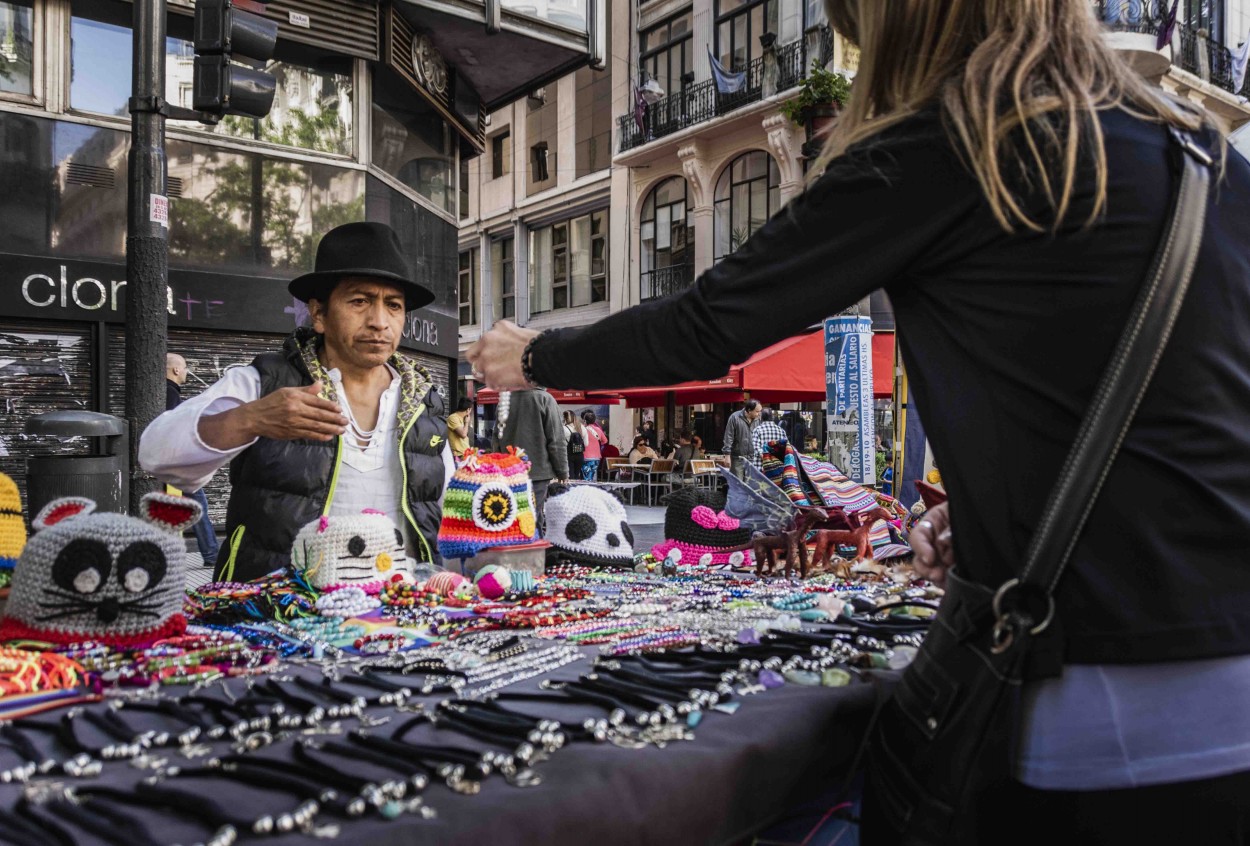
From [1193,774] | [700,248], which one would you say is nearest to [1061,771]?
[1193,774]

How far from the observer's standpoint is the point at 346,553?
2.08 m

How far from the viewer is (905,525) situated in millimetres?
3939

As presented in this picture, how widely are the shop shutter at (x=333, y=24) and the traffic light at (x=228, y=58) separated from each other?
3.77 metres

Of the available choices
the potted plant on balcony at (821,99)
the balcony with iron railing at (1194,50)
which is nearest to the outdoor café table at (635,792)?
the potted plant on balcony at (821,99)

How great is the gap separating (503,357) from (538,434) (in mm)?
6814

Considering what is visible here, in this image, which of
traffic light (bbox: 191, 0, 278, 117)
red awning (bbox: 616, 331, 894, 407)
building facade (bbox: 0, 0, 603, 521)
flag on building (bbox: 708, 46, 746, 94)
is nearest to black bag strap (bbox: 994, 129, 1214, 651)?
traffic light (bbox: 191, 0, 278, 117)

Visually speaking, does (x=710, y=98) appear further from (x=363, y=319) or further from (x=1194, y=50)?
(x=363, y=319)

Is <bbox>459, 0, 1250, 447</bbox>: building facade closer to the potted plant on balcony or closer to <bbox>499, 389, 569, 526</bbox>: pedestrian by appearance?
<bbox>499, 389, 569, 526</bbox>: pedestrian

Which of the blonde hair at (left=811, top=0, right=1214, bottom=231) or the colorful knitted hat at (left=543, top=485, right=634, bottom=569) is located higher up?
the blonde hair at (left=811, top=0, right=1214, bottom=231)

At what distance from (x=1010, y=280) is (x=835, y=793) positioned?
78 centimetres

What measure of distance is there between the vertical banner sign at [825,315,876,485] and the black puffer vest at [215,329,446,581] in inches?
159

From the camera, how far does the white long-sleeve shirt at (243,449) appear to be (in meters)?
2.27

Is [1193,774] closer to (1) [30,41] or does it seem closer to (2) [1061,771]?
(2) [1061,771]

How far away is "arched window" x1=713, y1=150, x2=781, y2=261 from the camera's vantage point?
785 inches
